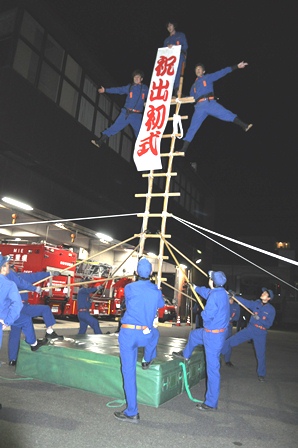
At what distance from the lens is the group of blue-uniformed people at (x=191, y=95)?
6423 mm

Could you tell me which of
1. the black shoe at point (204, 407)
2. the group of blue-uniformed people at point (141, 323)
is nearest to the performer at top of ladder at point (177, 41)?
the group of blue-uniformed people at point (141, 323)

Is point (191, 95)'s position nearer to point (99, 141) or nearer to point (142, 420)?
point (99, 141)

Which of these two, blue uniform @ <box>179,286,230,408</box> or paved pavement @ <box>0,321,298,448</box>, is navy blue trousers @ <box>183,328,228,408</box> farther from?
paved pavement @ <box>0,321,298,448</box>

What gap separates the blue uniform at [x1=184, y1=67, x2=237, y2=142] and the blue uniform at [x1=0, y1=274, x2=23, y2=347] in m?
4.48

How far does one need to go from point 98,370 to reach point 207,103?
17.4 feet

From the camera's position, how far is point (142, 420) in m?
4.44

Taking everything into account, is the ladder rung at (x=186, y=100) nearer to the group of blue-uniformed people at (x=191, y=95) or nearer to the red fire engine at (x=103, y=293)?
the group of blue-uniformed people at (x=191, y=95)

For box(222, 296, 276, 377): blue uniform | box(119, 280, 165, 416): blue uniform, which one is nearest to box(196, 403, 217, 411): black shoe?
box(119, 280, 165, 416): blue uniform

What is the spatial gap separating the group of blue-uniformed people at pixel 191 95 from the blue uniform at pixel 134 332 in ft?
10.9

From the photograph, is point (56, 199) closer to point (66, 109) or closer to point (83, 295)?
point (66, 109)

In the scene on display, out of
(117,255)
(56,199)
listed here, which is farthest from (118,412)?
(117,255)

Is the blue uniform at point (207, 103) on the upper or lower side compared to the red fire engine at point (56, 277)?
upper

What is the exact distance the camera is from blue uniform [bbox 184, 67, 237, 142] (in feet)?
20.9

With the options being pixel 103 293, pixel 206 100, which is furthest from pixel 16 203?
pixel 206 100
